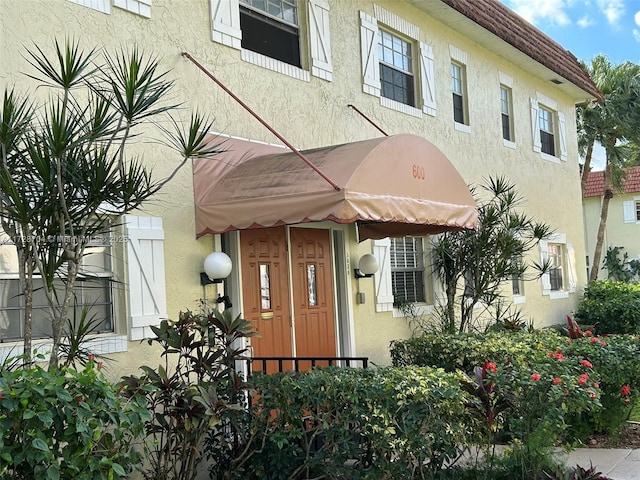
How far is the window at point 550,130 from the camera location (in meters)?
15.9

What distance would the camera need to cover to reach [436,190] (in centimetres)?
846

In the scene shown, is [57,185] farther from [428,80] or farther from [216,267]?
[428,80]

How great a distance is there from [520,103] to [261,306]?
895 centimetres

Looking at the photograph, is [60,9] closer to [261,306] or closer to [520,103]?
[261,306]

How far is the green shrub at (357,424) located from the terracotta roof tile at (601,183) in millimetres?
28856

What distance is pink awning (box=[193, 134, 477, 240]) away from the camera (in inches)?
266

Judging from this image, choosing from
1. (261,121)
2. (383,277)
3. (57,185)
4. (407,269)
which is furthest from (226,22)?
(407,269)

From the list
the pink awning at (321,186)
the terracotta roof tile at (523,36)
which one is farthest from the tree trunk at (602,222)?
the pink awning at (321,186)

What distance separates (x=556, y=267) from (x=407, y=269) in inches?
257

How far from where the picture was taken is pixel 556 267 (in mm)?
16312

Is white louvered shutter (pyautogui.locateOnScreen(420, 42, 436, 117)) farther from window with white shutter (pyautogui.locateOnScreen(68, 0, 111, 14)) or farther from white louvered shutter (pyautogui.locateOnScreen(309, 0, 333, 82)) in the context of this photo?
window with white shutter (pyautogui.locateOnScreen(68, 0, 111, 14))

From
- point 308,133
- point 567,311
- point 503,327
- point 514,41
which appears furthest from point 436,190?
point 567,311

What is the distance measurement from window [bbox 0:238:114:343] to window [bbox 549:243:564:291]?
1173 cm

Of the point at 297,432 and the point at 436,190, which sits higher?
the point at 436,190
